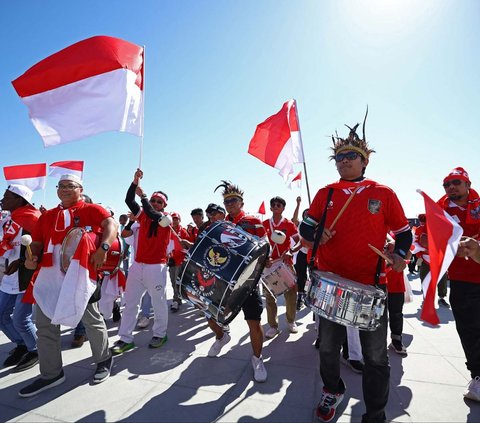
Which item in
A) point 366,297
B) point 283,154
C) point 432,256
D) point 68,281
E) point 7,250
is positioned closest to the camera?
point 432,256

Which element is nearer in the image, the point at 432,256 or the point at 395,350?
the point at 432,256

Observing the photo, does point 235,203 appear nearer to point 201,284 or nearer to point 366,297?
point 201,284

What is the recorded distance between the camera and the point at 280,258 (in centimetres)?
448

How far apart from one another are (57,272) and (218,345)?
218cm

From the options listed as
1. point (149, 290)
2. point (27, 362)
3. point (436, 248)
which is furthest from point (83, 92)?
point (436, 248)

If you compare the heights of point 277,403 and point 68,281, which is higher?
point 68,281

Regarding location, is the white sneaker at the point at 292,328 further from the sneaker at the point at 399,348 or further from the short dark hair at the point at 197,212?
the short dark hair at the point at 197,212

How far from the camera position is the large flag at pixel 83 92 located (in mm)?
3479

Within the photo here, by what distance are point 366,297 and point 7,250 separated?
436 cm

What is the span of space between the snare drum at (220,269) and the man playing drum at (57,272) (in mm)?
963

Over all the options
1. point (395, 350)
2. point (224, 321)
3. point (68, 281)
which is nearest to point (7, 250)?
point (68, 281)

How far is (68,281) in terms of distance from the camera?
110 inches

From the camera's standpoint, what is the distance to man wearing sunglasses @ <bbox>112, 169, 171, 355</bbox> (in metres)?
4.07

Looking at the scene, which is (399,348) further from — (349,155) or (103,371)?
(103,371)
